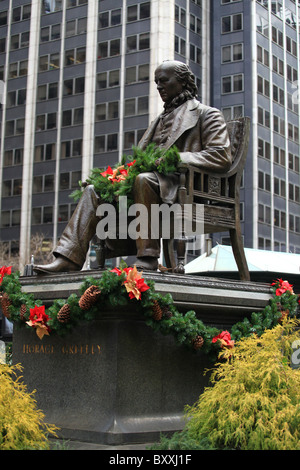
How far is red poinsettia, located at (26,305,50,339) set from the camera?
6.01m

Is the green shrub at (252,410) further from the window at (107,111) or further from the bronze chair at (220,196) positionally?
the window at (107,111)

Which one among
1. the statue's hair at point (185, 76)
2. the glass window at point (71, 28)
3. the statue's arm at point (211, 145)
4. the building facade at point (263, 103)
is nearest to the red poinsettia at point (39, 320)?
the statue's arm at point (211, 145)

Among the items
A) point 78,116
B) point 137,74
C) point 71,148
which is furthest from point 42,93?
point 137,74

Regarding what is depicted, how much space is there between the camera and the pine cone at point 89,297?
5526 mm

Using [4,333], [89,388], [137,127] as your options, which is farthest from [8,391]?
[137,127]

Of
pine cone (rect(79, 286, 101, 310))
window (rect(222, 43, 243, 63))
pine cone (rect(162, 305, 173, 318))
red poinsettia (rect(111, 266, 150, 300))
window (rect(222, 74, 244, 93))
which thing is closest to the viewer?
red poinsettia (rect(111, 266, 150, 300))

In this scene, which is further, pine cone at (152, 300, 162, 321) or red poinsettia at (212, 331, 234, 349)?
red poinsettia at (212, 331, 234, 349)

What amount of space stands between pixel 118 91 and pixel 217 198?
1580 inches

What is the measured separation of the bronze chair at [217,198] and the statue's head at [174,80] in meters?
0.80

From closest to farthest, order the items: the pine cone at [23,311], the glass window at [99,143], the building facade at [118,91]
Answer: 1. the pine cone at [23,311]
2. the building facade at [118,91]
3. the glass window at [99,143]

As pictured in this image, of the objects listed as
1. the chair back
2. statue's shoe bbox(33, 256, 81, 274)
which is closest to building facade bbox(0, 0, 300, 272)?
the chair back

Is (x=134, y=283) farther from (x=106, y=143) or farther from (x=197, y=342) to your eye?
(x=106, y=143)

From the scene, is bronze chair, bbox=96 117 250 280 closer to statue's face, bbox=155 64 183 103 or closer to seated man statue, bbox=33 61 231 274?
seated man statue, bbox=33 61 231 274

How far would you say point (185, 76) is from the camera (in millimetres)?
7566
